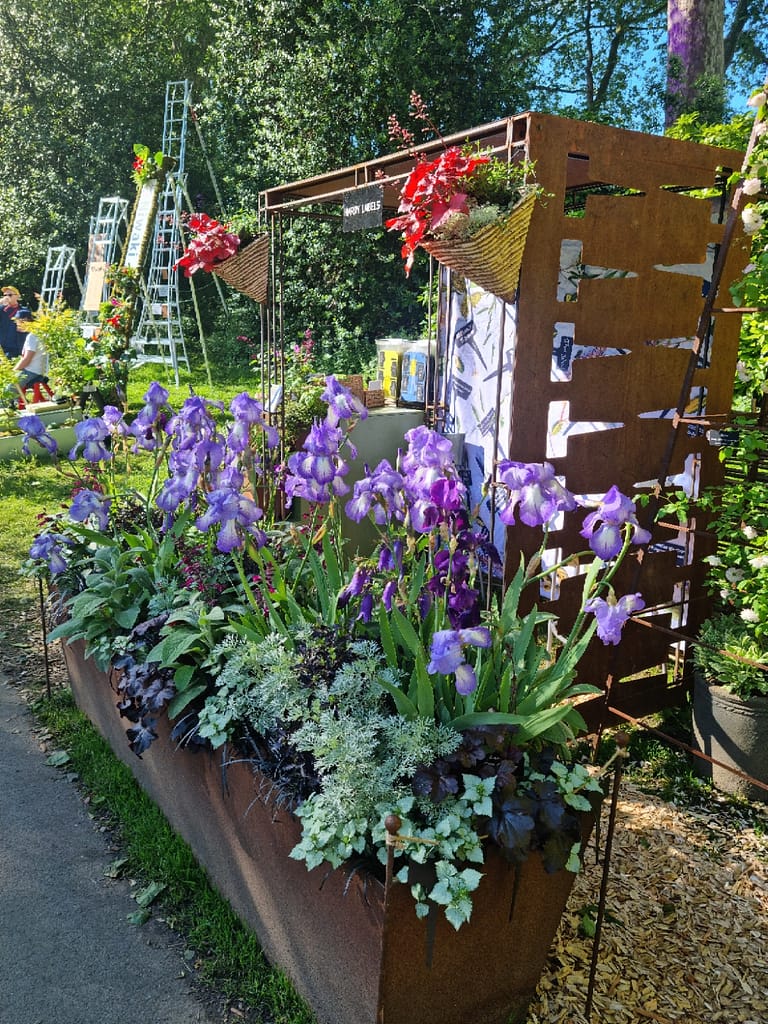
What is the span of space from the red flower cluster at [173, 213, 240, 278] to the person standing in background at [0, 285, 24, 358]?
21.8 feet

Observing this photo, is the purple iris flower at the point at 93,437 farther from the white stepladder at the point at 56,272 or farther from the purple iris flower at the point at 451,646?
the white stepladder at the point at 56,272

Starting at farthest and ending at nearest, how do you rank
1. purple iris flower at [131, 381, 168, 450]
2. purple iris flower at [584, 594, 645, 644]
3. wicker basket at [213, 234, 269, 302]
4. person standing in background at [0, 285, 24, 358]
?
1. person standing in background at [0, 285, 24, 358]
2. wicker basket at [213, 234, 269, 302]
3. purple iris flower at [131, 381, 168, 450]
4. purple iris flower at [584, 594, 645, 644]

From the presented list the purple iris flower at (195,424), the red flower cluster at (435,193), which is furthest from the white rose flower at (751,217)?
the purple iris flower at (195,424)

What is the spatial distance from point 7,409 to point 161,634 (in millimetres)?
6481

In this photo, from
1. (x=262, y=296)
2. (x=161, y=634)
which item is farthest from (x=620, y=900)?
(x=262, y=296)

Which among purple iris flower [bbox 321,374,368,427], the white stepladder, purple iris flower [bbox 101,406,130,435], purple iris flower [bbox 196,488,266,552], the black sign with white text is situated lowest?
purple iris flower [bbox 196,488,266,552]

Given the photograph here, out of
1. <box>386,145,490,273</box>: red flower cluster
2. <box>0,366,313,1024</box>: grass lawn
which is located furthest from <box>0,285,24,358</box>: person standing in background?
<box>386,145,490,273</box>: red flower cluster

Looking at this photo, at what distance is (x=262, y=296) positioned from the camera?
15.3 ft

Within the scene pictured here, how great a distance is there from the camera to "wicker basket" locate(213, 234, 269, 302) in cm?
446

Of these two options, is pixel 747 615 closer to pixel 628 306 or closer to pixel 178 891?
pixel 628 306

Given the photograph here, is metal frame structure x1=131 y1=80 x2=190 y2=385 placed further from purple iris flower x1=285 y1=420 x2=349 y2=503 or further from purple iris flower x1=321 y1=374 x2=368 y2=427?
purple iris flower x1=285 y1=420 x2=349 y2=503

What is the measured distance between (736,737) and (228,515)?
6.52 feet

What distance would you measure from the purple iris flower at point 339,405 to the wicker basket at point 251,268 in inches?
98.8

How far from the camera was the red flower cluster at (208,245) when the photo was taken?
4477mm
